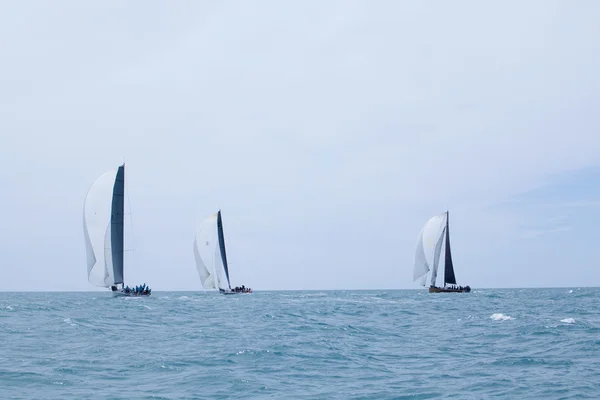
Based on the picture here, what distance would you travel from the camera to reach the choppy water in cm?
1582

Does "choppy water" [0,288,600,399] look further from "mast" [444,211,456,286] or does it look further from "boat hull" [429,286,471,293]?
"mast" [444,211,456,286]

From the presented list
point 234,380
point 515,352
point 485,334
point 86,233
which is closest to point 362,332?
point 485,334

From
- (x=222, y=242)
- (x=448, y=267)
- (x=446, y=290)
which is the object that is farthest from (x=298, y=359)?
(x=448, y=267)

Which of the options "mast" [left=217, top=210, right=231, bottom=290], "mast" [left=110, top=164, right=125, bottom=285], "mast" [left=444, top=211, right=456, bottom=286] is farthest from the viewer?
"mast" [left=444, top=211, right=456, bottom=286]

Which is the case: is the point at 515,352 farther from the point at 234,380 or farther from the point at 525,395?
the point at 234,380

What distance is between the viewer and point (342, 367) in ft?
63.2

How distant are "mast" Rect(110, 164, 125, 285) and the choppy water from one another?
28.3m

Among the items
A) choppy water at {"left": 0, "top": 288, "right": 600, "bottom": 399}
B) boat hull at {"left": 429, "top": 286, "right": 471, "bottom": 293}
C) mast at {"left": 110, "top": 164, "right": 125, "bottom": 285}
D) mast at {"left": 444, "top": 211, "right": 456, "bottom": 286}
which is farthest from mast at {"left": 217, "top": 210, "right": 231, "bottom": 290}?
choppy water at {"left": 0, "top": 288, "right": 600, "bottom": 399}

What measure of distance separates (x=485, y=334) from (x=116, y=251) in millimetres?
41989

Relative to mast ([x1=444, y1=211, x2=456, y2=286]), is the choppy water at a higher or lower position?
lower

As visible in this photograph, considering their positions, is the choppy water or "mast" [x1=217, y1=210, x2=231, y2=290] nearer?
the choppy water

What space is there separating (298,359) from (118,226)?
4407 centimetres

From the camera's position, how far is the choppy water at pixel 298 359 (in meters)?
15.8

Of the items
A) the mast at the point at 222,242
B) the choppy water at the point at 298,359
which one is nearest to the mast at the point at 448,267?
the mast at the point at 222,242
